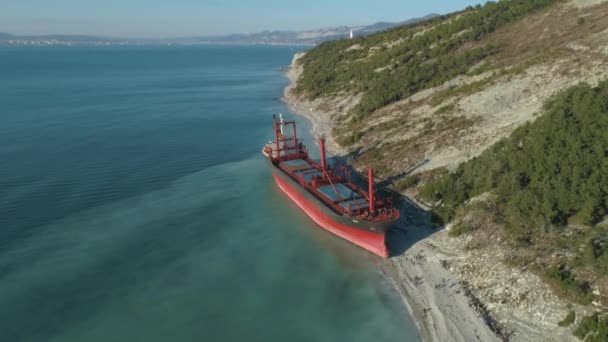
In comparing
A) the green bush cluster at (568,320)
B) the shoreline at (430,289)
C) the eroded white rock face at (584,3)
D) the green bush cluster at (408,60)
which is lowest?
the shoreline at (430,289)

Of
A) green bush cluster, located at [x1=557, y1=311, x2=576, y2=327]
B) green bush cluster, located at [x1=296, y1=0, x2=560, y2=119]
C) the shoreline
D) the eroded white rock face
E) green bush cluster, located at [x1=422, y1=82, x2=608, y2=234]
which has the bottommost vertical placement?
the shoreline

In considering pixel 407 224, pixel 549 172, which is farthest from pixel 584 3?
pixel 407 224

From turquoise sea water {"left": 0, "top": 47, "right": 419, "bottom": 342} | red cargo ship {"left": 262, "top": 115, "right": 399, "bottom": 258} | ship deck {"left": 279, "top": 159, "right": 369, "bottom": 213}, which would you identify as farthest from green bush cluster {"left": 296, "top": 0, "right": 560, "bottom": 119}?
red cargo ship {"left": 262, "top": 115, "right": 399, "bottom": 258}

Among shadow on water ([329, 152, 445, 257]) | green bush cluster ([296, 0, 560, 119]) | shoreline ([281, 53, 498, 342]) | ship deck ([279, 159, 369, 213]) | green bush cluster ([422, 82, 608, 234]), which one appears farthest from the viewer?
green bush cluster ([296, 0, 560, 119])

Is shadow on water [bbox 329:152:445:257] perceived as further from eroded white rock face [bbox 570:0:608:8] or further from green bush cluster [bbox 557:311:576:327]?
eroded white rock face [bbox 570:0:608:8]

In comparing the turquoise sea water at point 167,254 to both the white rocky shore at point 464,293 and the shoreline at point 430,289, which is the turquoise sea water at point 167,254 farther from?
the white rocky shore at point 464,293

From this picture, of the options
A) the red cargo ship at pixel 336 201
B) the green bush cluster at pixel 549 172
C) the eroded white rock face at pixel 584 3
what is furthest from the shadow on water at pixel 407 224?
the eroded white rock face at pixel 584 3

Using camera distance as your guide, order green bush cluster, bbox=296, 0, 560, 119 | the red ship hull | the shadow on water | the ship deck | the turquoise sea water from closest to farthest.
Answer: the turquoise sea water → the red ship hull → the shadow on water → the ship deck → green bush cluster, bbox=296, 0, 560, 119
